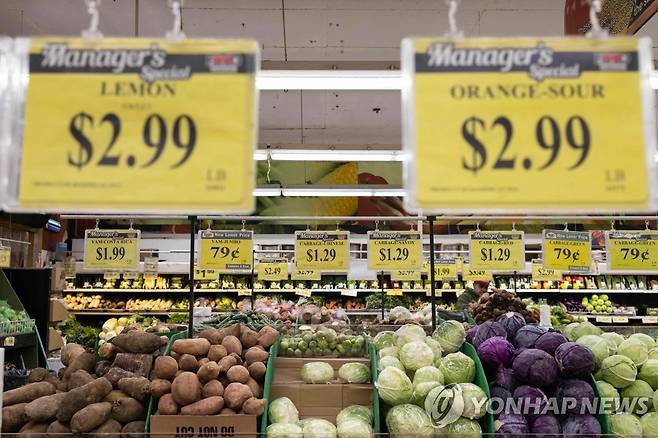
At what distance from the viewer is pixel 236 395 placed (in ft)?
10.3

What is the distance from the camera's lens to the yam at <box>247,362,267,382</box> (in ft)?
11.5

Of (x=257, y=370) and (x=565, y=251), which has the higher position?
(x=565, y=251)

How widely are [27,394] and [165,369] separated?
859 millimetres

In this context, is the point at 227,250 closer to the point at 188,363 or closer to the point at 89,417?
the point at 188,363

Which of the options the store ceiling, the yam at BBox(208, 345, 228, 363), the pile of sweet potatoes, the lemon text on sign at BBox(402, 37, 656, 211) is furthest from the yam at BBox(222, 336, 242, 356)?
the store ceiling

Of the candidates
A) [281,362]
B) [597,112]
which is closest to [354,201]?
[281,362]

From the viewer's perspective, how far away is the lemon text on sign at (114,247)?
7656 mm

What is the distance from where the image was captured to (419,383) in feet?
11.1

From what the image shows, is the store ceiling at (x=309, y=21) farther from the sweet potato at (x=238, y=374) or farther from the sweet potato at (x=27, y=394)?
the sweet potato at (x=27, y=394)

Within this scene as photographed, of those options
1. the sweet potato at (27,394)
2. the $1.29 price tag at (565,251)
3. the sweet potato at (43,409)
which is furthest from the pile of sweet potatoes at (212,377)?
the $1.29 price tag at (565,251)

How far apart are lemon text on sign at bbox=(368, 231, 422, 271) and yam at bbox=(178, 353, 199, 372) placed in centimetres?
468

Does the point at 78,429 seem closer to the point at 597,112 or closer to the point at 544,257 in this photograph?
the point at 597,112

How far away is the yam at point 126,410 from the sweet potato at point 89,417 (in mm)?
53

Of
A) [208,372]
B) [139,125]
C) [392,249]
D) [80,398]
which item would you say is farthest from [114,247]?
[139,125]
